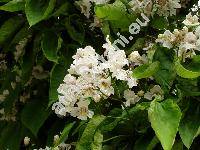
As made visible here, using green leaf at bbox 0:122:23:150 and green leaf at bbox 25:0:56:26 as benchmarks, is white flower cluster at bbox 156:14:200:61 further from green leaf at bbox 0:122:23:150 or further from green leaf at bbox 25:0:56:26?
green leaf at bbox 0:122:23:150

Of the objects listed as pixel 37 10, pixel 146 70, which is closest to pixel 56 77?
pixel 37 10

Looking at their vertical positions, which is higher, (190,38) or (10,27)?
(190,38)

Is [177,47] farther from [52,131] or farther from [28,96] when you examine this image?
[28,96]

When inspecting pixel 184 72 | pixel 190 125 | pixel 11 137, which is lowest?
pixel 11 137

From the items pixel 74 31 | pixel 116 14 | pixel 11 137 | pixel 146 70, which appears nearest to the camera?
pixel 146 70

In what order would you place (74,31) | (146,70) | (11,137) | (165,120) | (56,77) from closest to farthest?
(165,120)
(146,70)
(56,77)
(74,31)
(11,137)

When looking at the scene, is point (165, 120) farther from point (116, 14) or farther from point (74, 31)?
point (74, 31)
